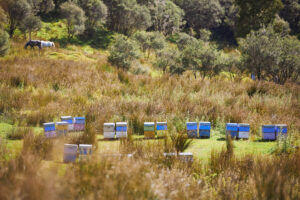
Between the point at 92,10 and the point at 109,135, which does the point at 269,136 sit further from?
the point at 92,10

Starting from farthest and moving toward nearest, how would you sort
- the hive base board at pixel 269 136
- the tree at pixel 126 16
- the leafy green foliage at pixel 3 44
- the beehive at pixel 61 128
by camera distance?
the tree at pixel 126 16 < the leafy green foliage at pixel 3 44 < the hive base board at pixel 269 136 < the beehive at pixel 61 128

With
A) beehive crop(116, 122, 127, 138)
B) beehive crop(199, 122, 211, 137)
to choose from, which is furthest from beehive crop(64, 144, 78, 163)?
beehive crop(199, 122, 211, 137)

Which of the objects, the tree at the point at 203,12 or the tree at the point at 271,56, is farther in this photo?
the tree at the point at 203,12

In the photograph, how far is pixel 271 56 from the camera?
12727mm

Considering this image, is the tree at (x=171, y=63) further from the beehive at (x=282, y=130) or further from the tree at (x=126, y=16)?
the tree at (x=126, y=16)

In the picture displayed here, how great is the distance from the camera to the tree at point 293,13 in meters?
41.3

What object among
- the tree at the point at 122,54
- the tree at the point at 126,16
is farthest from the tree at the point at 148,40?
the tree at the point at 122,54

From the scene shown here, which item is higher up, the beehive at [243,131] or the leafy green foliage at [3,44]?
the leafy green foliage at [3,44]

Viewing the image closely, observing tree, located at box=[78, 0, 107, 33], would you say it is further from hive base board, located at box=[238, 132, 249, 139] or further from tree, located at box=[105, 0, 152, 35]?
hive base board, located at box=[238, 132, 249, 139]

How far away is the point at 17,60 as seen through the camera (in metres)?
11.8

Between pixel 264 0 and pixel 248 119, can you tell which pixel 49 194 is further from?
pixel 264 0

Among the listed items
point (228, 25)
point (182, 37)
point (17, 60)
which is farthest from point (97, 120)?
point (228, 25)

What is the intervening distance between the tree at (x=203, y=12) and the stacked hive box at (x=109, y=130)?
42071 millimetres

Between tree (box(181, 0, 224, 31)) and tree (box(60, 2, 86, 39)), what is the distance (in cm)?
2567
